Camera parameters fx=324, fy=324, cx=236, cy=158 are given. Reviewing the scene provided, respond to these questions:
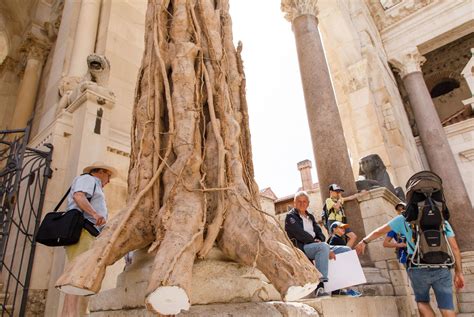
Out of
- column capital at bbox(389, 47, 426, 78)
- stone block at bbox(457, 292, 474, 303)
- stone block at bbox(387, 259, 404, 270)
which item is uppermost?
column capital at bbox(389, 47, 426, 78)

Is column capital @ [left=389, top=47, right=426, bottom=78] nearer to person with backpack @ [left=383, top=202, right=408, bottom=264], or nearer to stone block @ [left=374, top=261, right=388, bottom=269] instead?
stone block @ [left=374, top=261, right=388, bottom=269]

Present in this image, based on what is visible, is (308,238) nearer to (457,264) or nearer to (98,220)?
(457,264)

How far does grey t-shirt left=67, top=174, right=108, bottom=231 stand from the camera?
2670mm

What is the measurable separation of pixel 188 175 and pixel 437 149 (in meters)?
11.7

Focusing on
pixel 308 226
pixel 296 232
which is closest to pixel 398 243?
pixel 308 226

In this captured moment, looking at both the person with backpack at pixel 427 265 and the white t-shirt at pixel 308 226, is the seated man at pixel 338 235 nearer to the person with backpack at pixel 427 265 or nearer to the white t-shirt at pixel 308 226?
the white t-shirt at pixel 308 226

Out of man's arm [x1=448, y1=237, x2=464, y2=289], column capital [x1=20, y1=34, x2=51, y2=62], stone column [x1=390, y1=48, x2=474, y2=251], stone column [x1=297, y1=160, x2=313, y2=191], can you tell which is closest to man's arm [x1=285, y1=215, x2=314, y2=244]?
man's arm [x1=448, y1=237, x2=464, y2=289]

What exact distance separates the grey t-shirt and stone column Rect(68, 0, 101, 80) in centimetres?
363

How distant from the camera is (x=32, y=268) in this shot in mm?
3447

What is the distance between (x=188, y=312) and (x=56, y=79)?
19.7 feet

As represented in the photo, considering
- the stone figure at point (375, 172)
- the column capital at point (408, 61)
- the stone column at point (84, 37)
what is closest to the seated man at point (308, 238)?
the stone figure at point (375, 172)

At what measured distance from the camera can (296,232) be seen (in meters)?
3.47

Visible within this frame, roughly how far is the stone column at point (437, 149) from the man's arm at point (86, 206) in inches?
413

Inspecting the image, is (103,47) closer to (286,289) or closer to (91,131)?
(91,131)
